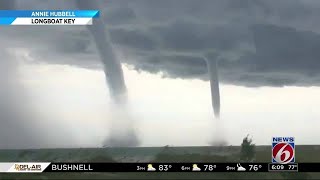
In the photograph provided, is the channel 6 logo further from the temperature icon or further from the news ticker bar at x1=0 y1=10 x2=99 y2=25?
the news ticker bar at x1=0 y1=10 x2=99 y2=25

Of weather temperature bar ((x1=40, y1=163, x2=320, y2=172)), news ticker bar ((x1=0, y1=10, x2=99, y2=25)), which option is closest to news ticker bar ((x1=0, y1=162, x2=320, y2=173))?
weather temperature bar ((x1=40, y1=163, x2=320, y2=172))

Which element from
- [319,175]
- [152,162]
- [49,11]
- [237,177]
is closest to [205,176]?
[237,177]

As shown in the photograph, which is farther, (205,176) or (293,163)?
(205,176)

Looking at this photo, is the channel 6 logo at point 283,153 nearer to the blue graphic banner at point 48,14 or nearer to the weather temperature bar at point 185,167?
the weather temperature bar at point 185,167

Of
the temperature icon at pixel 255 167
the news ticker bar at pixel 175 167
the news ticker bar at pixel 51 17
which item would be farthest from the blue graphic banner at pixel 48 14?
the temperature icon at pixel 255 167

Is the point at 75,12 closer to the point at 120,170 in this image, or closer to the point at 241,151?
the point at 120,170

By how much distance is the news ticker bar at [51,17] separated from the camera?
19812 mm

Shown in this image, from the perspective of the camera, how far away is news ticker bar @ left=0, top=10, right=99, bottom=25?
19812mm

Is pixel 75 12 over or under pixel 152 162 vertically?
over

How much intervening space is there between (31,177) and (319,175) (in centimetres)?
1735

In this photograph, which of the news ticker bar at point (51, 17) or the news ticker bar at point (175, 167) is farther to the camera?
the news ticker bar at point (51, 17)

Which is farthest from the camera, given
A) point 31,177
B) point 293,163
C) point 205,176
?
point 31,177

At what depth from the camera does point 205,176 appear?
2131 centimetres

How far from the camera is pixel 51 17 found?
20.0m
